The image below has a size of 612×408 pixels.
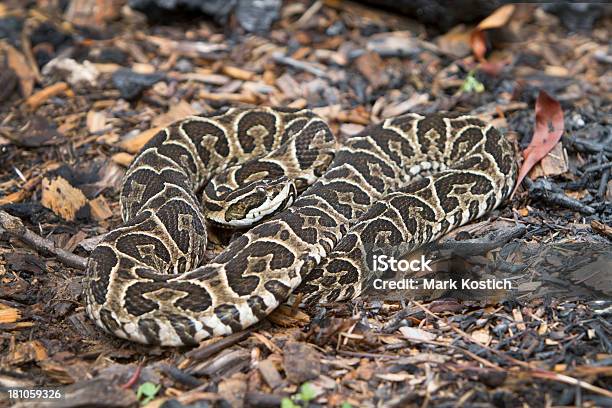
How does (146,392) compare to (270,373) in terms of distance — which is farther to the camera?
(270,373)


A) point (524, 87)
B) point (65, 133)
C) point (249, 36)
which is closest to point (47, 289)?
point (65, 133)

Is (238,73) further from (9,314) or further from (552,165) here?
(9,314)

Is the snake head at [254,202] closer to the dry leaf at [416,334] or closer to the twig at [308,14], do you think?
the dry leaf at [416,334]

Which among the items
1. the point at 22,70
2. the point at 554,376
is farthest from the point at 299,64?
the point at 554,376

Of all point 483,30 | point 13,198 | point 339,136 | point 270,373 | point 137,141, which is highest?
point 483,30

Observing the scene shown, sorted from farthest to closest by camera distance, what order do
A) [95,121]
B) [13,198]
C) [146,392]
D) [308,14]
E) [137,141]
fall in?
[308,14]
[95,121]
[137,141]
[13,198]
[146,392]

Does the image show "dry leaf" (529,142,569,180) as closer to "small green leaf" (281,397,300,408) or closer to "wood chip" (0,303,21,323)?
"small green leaf" (281,397,300,408)

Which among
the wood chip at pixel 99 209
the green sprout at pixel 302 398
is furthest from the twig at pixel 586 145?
the wood chip at pixel 99 209

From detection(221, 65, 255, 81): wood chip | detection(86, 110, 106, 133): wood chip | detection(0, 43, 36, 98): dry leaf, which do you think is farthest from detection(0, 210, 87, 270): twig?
detection(221, 65, 255, 81): wood chip
